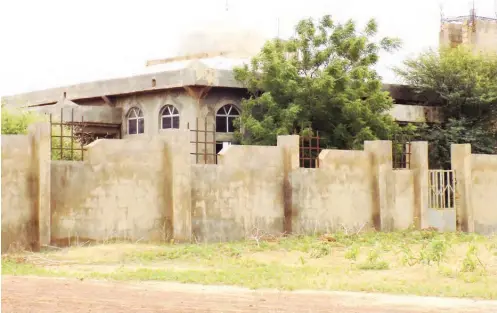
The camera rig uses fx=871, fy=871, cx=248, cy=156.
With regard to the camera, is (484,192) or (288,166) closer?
(288,166)

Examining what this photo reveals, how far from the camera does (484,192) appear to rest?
23.3 metres

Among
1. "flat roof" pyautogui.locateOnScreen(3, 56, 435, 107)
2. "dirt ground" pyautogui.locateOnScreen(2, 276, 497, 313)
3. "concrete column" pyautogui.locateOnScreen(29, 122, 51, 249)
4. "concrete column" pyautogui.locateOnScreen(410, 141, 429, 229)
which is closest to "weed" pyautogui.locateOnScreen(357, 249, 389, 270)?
"dirt ground" pyautogui.locateOnScreen(2, 276, 497, 313)

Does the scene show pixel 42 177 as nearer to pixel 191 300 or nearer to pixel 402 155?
pixel 191 300

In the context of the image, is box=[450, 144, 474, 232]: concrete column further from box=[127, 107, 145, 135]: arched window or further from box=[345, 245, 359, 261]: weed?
box=[127, 107, 145, 135]: arched window

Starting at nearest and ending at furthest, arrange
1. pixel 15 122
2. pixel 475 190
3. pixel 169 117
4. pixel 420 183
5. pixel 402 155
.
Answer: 1. pixel 15 122
2. pixel 420 183
3. pixel 402 155
4. pixel 475 190
5. pixel 169 117

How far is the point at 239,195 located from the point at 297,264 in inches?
136

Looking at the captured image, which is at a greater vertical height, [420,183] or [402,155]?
[402,155]

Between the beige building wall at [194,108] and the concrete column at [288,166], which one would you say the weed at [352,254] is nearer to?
the concrete column at [288,166]

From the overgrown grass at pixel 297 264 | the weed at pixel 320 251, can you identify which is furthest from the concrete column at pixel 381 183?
the weed at pixel 320 251

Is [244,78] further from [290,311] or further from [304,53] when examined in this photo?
[290,311]

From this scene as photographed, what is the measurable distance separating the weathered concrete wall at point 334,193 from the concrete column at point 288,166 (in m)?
0.09

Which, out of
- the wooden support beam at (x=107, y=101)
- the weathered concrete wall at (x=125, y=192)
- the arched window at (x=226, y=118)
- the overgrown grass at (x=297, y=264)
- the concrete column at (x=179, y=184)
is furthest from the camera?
the wooden support beam at (x=107, y=101)

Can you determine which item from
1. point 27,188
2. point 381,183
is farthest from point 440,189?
point 27,188

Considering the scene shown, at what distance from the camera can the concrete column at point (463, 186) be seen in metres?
22.5
